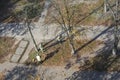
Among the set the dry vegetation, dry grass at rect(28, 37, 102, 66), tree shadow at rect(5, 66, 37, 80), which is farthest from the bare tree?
tree shadow at rect(5, 66, 37, 80)

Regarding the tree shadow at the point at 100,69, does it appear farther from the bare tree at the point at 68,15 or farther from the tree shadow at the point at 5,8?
the tree shadow at the point at 5,8

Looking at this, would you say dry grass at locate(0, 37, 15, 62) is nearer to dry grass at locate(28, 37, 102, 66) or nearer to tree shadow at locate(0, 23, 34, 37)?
tree shadow at locate(0, 23, 34, 37)

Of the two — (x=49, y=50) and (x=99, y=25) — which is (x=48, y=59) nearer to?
(x=49, y=50)

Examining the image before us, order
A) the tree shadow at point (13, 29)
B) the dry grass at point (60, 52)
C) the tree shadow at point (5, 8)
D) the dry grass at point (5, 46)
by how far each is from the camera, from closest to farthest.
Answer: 1. the dry grass at point (60, 52)
2. the dry grass at point (5, 46)
3. the tree shadow at point (13, 29)
4. the tree shadow at point (5, 8)

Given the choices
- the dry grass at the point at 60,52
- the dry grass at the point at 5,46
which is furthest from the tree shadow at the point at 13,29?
the dry grass at the point at 60,52

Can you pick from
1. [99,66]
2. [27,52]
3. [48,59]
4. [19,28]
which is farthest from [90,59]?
[19,28]

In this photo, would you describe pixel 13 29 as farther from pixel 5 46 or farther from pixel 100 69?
pixel 100 69

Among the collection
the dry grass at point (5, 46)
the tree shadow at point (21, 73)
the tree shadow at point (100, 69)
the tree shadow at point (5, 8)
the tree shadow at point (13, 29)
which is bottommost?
the tree shadow at point (100, 69)

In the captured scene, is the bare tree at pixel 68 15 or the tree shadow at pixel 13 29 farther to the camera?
the tree shadow at pixel 13 29
